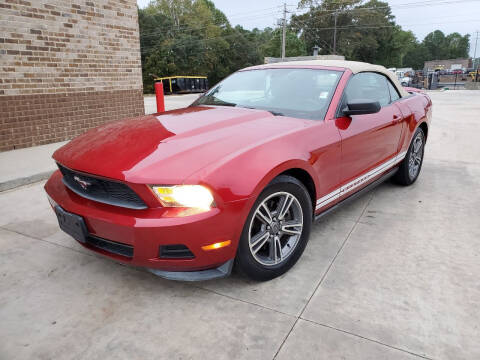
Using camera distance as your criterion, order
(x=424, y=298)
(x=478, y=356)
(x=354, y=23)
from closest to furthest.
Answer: (x=478, y=356) < (x=424, y=298) < (x=354, y=23)

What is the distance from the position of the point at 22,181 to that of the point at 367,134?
425 cm

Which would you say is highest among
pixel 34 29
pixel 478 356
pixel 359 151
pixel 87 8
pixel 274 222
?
pixel 87 8

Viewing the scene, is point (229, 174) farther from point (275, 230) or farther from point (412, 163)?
point (412, 163)

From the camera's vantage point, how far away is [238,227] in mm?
2232

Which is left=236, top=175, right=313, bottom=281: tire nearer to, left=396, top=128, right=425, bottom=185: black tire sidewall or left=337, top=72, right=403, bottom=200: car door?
left=337, top=72, right=403, bottom=200: car door

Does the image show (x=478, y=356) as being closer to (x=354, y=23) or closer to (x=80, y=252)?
(x=80, y=252)

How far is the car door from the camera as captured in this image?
10.3 ft

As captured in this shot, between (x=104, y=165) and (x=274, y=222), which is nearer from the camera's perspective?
(x=104, y=165)

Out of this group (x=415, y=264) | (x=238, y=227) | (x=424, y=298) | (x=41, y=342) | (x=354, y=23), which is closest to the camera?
(x=41, y=342)

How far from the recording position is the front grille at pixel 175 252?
214cm

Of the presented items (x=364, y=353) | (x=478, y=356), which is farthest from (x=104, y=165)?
(x=478, y=356)

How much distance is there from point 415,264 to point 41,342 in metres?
2.53

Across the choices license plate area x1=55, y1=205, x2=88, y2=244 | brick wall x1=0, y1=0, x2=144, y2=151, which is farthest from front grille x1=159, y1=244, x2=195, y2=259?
brick wall x1=0, y1=0, x2=144, y2=151

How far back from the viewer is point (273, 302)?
2393mm
